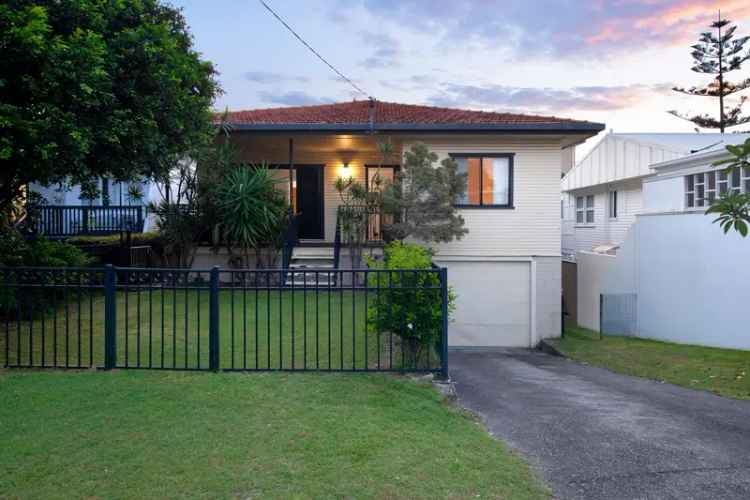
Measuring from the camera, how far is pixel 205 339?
9.88 metres

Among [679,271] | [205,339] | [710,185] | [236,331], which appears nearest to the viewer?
[205,339]

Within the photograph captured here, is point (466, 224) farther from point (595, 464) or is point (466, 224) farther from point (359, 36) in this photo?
point (595, 464)

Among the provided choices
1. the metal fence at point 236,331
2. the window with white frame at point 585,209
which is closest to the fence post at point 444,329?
the metal fence at point 236,331

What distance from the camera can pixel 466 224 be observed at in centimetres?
1677

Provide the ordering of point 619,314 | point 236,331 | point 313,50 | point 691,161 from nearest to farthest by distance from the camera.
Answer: point 236,331 → point 313,50 → point 691,161 → point 619,314

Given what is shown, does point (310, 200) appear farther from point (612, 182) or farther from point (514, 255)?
point (612, 182)

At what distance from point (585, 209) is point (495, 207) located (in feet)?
47.8

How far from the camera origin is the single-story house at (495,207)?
647 inches

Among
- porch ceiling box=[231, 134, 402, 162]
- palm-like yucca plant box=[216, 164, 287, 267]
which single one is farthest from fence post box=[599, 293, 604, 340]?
palm-like yucca plant box=[216, 164, 287, 267]

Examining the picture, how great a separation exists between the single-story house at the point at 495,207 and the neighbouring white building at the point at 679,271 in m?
2.46

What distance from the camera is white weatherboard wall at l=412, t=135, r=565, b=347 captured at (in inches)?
660

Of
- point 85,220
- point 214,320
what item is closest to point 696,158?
point 214,320

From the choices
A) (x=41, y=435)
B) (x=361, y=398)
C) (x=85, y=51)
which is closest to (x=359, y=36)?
(x=85, y=51)

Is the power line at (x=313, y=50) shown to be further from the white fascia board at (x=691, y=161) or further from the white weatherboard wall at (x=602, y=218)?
the white weatherboard wall at (x=602, y=218)
